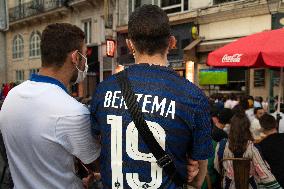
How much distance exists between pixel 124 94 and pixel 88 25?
23633 millimetres

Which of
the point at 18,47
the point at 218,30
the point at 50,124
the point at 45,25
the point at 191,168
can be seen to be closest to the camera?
the point at 191,168

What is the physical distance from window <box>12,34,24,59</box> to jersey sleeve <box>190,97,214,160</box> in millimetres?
32204

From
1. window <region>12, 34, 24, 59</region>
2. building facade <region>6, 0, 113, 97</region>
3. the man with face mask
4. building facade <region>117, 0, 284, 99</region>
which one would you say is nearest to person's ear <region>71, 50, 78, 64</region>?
the man with face mask

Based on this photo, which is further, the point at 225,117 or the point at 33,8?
the point at 33,8

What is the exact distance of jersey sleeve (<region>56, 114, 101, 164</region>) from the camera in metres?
2.17

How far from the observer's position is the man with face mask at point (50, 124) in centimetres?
219

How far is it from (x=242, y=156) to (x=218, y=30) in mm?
12862

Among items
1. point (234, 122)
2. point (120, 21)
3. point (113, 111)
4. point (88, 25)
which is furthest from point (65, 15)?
point (113, 111)

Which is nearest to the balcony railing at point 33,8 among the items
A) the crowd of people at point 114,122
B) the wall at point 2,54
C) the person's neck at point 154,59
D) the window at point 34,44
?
the window at point 34,44

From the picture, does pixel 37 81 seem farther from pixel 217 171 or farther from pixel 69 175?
pixel 217 171

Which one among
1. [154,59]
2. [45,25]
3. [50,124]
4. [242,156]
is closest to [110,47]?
[45,25]

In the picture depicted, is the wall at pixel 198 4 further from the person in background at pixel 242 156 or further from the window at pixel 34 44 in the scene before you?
the window at pixel 34 44

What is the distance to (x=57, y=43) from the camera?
2318 millimetres

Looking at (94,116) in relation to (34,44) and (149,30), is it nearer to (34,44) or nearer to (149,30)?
(149,30)
